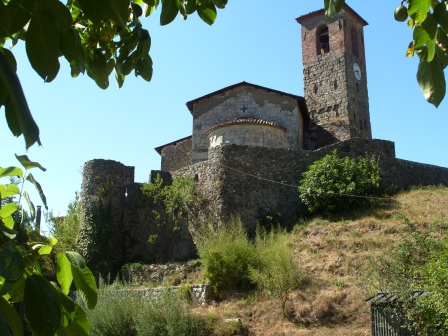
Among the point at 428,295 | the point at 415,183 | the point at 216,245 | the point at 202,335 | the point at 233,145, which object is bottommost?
the point at 202,335

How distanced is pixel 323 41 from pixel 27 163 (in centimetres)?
3446

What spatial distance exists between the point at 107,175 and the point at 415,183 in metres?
12.1

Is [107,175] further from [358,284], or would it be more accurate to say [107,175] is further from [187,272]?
[358,284]

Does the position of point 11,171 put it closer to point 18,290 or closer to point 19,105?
point 18,290

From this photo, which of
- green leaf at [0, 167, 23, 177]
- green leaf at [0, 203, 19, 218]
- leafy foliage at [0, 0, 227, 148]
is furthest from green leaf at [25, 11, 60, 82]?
green leaf at [0, 203, 19, 218]

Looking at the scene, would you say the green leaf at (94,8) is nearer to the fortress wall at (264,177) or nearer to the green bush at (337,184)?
the fortress wall at (264,177)

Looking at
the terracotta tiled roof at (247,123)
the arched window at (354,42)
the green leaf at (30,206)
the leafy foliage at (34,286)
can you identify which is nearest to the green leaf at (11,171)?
the leafy foliage at (34,286)

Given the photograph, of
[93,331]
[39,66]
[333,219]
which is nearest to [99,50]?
[39,66]

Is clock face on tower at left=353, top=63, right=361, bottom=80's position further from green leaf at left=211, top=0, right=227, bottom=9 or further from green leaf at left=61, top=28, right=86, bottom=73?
green leaf at left=61, top=28, right=86, bottom=73

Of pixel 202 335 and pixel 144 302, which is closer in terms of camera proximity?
pixel 202 335

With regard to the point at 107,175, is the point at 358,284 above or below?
below

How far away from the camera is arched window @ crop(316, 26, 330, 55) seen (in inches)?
1342

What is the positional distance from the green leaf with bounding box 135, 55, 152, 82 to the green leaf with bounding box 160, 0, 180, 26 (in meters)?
0.41

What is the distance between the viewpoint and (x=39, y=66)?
5.63ft
